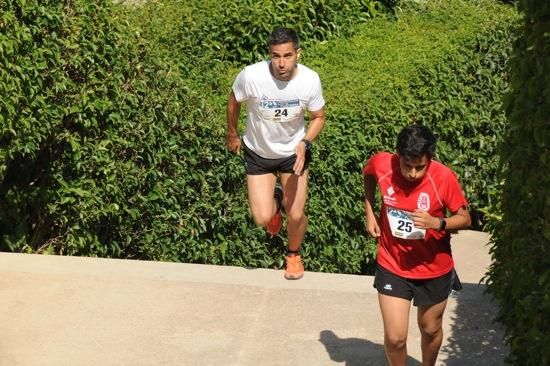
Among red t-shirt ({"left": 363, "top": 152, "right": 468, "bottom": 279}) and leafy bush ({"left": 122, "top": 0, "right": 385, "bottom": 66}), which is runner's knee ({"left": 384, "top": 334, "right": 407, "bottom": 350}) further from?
leafy bush ({"left": 122, "top": 0, "right": 385, "bottom": 66})

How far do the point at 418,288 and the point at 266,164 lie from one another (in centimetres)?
201

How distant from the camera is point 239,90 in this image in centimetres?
746

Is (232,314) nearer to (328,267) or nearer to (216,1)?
(328,267)

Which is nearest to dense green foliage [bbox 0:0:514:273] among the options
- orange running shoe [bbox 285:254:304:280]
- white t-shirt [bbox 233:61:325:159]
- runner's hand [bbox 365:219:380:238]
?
orange running shoe [bbox 285:254:304:280]

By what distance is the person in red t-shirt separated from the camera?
18.9ft

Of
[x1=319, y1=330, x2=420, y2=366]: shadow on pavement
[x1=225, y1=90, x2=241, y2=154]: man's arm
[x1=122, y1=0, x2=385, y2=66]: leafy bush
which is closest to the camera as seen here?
[x1=319, y1=330, x2=420, y2=366]: shadow on pavement

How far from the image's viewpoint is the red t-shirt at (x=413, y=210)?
5.80 m

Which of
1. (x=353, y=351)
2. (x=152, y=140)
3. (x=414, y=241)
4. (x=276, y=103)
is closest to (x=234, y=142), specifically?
(x=276, y=103)

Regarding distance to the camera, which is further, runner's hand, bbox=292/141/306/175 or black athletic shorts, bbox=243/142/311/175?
black athletic shorts, bbox=243/142/311/175

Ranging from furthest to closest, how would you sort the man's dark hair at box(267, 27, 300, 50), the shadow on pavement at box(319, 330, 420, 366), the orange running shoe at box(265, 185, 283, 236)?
the orange running shoe at box(265, 185, 283, 236) → the man's dark hair at box(267, 27, 300, 50) → the shadow on pavement at box(319, 330, 420, 366)

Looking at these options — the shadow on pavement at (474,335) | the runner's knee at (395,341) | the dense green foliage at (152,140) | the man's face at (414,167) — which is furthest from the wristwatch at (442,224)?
the dense green foliage at (152,140)

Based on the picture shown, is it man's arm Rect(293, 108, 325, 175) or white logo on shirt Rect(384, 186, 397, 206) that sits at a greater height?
white logo on shirt Rect(384, 186, 397, 206)

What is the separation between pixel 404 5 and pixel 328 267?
367 centimetres

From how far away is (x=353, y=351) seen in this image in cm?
657
